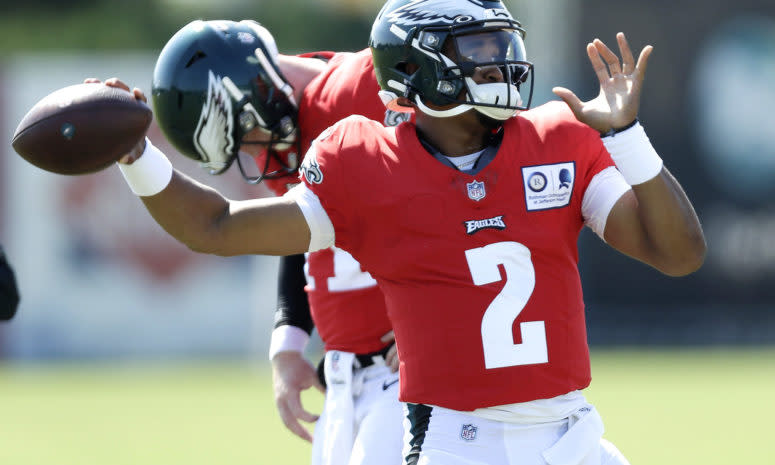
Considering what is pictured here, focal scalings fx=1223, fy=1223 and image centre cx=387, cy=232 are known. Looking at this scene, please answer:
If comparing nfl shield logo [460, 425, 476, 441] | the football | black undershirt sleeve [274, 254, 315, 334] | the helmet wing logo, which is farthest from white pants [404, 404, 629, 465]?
the helmet wing logo

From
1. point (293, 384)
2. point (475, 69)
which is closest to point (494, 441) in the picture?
point (475, 69)

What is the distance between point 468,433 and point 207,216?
87 centimetres

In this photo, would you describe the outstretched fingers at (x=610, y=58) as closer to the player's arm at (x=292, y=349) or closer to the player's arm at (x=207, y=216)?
the player's arm at (x=207, y=216)

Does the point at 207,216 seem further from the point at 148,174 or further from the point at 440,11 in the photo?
the point at 440,11

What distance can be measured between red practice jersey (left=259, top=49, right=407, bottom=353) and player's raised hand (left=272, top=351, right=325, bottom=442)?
0.25 metres

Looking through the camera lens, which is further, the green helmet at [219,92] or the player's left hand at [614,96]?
the green helmet at [219,92]

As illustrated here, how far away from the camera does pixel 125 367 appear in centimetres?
1341

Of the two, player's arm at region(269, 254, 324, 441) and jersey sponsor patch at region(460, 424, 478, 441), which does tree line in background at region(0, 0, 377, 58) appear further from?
jersey sponsor patch at region(460, 424, 478, 441)

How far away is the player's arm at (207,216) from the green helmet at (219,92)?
107 cm

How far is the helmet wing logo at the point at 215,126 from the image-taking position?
13.9ft

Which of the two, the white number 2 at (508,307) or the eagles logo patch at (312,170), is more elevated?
the eagles logo patch at (312,170)

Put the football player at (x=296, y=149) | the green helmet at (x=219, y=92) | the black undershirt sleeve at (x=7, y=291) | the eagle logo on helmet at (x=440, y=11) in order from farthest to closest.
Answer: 1. the green helmet at (x=219, y=92)
2. the football player at (x=296, y=149)
3. the black undershirt sleeve at (x=7, y=291)
4. the eagle logo on helmet at (x=440, y=11)

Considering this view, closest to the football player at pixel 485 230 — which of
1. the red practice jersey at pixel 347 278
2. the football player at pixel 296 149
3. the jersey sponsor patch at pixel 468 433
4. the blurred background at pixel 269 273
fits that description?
the jersey sponsor patch at pixel 468 433

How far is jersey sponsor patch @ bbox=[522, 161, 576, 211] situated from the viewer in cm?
315
